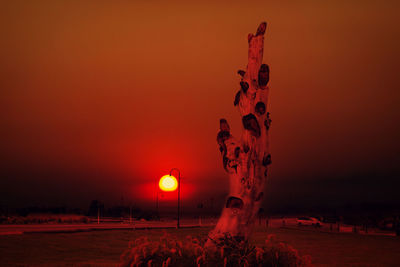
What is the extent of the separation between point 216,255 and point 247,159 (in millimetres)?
1886

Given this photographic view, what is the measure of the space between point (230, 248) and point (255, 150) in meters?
1.91

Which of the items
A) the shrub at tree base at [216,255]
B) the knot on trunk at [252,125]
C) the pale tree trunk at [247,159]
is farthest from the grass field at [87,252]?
the knot on trunk at [252,125]

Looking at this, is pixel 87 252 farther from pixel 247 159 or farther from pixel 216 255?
pixel 247 159

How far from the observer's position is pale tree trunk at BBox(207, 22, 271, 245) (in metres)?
8.44

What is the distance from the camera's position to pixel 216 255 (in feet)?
26.0

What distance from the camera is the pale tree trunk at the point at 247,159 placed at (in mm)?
8438

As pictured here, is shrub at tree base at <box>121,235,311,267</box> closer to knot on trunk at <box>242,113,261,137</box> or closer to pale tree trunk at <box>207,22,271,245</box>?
pale tree trunk at <box>207,22,271,245</box>

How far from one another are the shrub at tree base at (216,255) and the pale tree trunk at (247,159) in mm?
339

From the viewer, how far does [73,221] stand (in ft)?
156

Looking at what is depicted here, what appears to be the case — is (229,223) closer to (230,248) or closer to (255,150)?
(230,248)

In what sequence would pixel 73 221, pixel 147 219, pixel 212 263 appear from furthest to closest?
1. pixel 147 219
2. pixel 73 221
3. pixel 212 263

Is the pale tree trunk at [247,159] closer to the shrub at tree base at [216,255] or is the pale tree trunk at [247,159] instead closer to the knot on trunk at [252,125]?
the knot on trunk at [252,125]

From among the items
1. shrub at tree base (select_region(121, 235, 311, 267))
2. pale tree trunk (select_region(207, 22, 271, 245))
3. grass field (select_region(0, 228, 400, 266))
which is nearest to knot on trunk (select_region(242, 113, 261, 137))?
pale tree trunk (select_region(207, 22, 271, 245))

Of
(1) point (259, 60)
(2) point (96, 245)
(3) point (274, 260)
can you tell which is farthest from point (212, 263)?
(2) point (96, 245)
